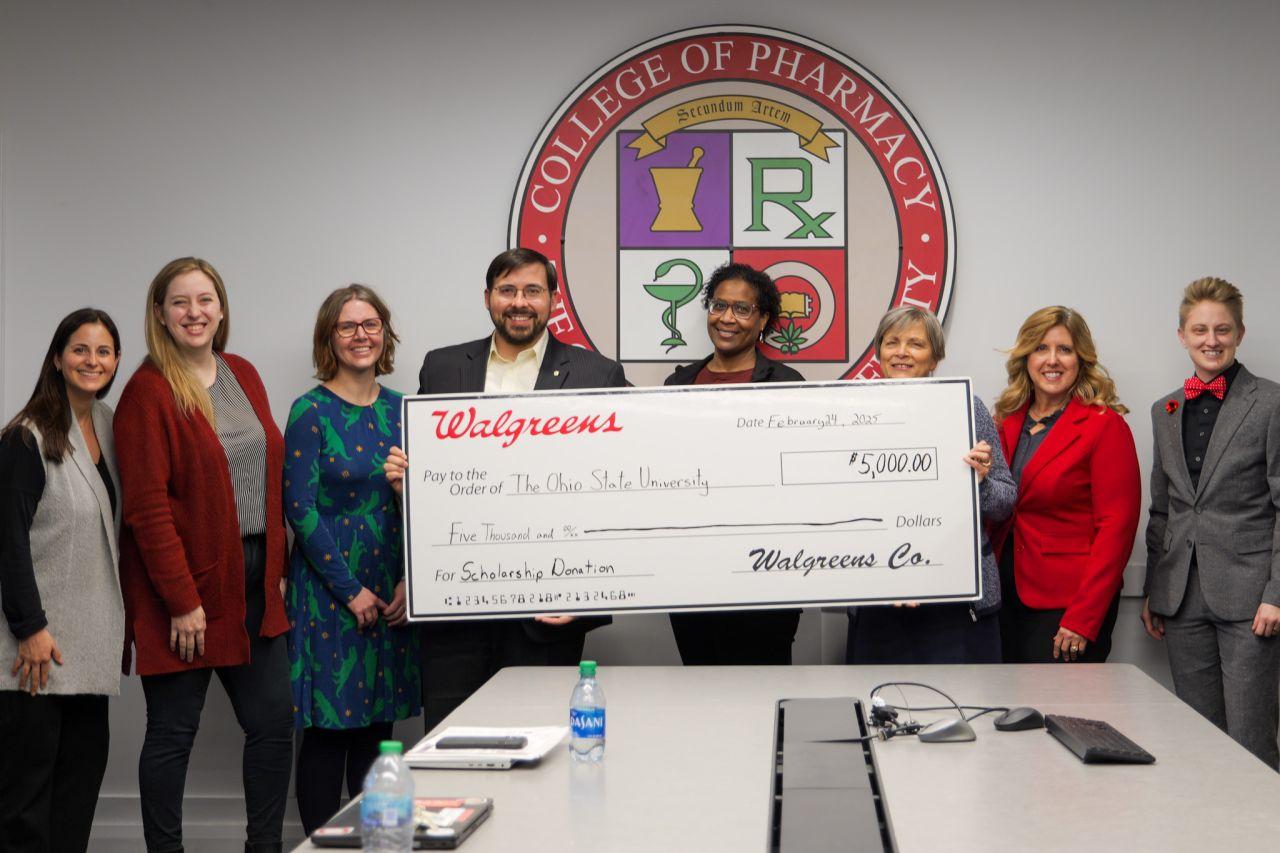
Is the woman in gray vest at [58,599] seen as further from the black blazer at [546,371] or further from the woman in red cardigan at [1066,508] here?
the woman in red cardigan at [1066,508]

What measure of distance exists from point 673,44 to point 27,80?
2.25 m

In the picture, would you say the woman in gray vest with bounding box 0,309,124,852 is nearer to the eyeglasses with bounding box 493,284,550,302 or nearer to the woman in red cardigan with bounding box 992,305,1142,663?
the eyeglasses with bounding box 493,284,550,302

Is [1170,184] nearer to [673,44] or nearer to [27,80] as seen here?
[673,44]

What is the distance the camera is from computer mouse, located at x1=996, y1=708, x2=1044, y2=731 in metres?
2.13

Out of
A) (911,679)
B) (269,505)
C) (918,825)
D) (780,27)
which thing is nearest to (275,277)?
(269,505)

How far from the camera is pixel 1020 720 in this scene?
6.97 feet

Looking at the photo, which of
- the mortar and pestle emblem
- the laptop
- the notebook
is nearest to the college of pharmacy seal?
the mortar and pestle emblem

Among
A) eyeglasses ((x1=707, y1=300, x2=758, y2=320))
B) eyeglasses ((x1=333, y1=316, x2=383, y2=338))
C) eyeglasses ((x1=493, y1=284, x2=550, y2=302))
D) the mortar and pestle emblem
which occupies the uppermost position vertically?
the mortar and pestle emblem

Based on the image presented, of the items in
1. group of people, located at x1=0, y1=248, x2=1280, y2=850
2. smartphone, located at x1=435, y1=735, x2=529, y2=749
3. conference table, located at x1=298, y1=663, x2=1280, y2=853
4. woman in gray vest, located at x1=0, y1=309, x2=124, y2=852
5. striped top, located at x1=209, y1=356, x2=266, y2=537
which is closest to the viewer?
conference table, located at x1=298, y1=663, x2=1280, y2=853

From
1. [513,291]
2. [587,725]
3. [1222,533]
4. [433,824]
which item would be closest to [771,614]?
[513,291]

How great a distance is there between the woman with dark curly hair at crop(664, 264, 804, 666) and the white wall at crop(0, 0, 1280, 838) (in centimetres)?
44

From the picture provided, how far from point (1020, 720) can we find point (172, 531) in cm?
214

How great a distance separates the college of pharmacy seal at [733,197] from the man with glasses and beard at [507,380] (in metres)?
0.53

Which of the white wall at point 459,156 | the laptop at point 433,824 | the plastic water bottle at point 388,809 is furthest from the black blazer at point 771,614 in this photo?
the plastic water bottle at point 388,809
